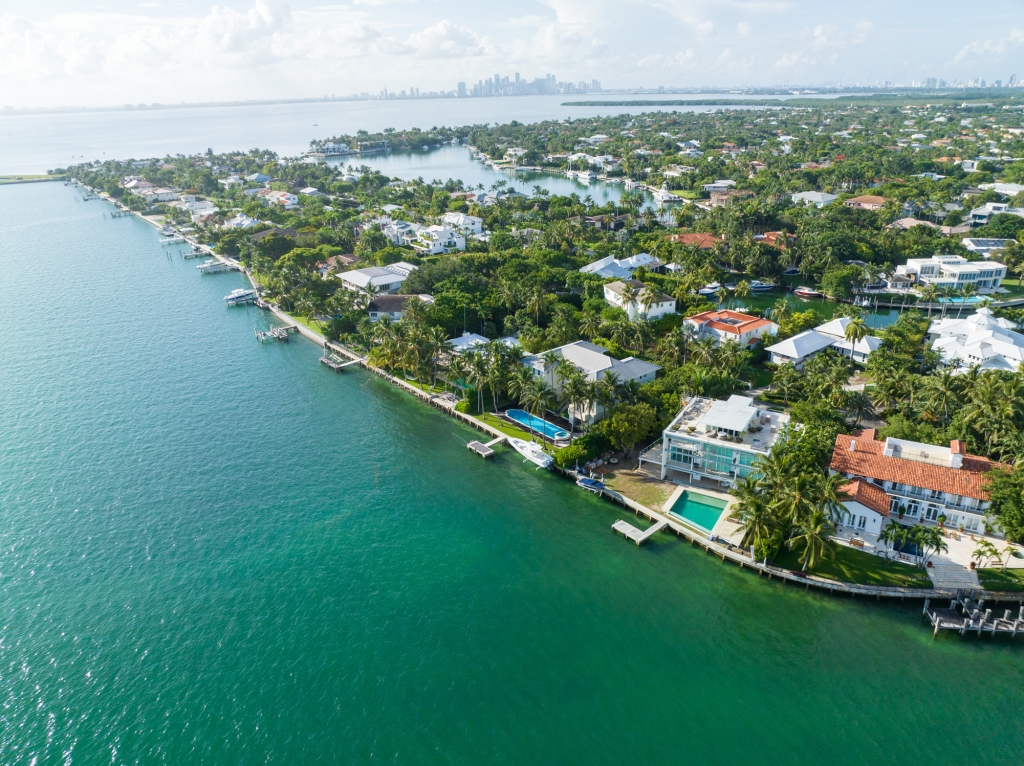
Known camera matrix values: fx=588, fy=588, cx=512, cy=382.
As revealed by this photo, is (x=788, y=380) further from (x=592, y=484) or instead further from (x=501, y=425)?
(x=501, y=425)

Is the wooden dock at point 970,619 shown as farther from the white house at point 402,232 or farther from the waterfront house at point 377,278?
the white house at point 402,232

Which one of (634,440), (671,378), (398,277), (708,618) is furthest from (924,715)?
(398,277)

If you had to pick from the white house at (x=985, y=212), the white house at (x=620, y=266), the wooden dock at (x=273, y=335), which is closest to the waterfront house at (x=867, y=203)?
the white house at (x=985, y=212)

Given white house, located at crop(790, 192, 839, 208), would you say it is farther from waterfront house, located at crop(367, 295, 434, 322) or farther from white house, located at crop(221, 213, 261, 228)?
white house, located at crop(221, 213, 261, 228)

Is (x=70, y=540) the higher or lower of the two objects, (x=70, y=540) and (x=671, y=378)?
the lower

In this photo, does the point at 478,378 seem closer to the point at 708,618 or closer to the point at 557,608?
the point at 557,608

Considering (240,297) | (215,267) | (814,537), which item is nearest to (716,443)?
(814,537)
